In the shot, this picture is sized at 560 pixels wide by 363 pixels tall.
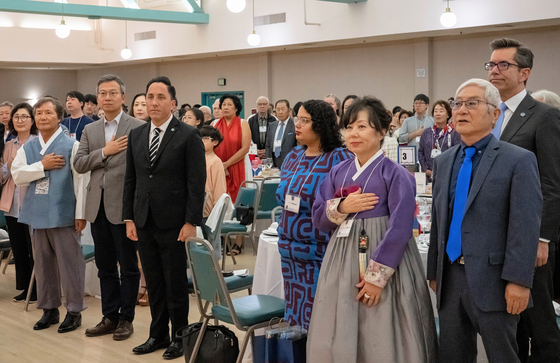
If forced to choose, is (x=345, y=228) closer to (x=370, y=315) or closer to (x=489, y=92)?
(x=370, y=315)

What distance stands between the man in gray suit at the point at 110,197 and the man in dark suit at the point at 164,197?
26cm

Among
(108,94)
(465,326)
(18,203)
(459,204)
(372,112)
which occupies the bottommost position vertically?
(465,326)

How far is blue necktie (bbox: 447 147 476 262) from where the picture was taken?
7.58 feet

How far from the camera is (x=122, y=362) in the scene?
12.7 ft

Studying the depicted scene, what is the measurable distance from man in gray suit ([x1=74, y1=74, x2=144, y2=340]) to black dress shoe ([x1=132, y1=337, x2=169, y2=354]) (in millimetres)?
354

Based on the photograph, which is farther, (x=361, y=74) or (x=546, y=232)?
(x=361, y=74)

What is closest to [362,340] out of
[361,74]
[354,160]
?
[354,160]

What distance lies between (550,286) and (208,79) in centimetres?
1320

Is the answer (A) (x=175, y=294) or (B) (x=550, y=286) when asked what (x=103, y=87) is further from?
(B) (x=550, y=286)

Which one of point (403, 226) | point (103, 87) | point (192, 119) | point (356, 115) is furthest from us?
point (192, 119)

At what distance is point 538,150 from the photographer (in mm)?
2623

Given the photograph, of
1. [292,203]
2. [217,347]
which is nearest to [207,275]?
[217,347]

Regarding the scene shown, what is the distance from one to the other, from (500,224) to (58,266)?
347 centimetres

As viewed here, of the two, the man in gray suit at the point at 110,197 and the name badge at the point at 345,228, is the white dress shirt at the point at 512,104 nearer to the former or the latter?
the name badge at the point at 345,228
